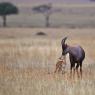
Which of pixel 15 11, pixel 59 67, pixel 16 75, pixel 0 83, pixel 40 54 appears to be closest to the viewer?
pixel 0 83

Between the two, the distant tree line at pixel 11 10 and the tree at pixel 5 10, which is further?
the tree at pixel 5 10

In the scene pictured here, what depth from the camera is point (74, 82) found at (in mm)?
13078

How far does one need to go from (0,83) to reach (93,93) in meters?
2.66

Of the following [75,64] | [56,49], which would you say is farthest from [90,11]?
[75,64]

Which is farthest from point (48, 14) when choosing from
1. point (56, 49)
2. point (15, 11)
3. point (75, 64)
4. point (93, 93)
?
point (93, 93)

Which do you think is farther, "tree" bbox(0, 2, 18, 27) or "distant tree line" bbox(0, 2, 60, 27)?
"tree" bbox(0, 2, 18, 27)

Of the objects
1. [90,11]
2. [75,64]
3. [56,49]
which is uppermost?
[75,64]

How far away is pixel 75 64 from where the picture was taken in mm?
16219

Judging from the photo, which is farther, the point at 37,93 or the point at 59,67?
the point at 59,67

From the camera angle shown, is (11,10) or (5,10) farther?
(11,10)

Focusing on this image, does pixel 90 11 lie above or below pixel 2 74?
below

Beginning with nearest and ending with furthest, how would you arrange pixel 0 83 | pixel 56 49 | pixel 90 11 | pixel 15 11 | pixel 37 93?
pixel 37 93 < pixel 0 83 < pixel 56 49 < pixel 15 11 < pixel 90 11

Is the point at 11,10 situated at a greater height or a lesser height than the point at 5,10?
lesser

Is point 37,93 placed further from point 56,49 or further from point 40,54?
point 56,49
